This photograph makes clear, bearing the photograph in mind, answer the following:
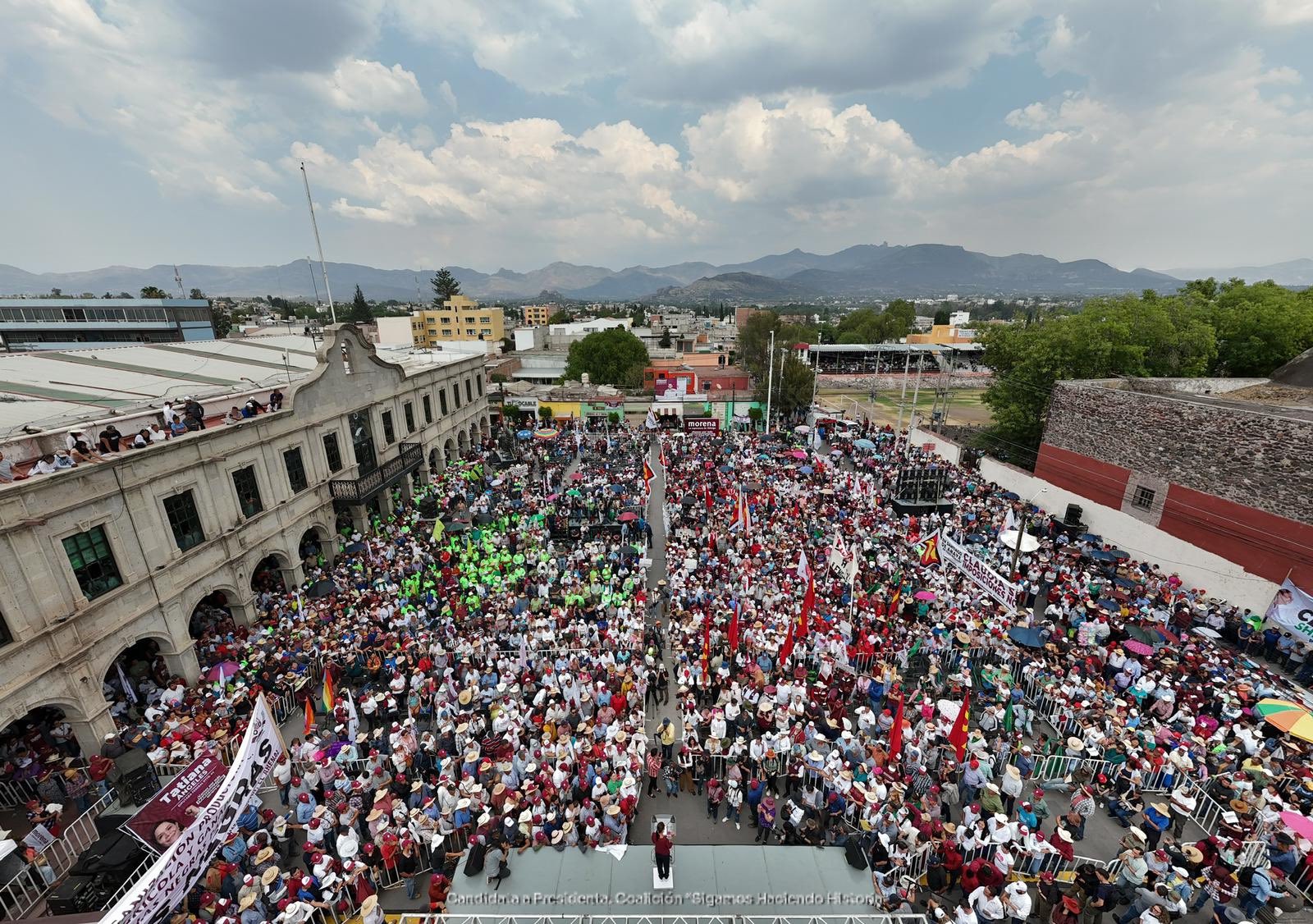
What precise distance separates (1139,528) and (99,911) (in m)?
33.8

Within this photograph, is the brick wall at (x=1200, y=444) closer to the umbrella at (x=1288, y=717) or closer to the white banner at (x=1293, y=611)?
the white banner at (x=1293, y=611)

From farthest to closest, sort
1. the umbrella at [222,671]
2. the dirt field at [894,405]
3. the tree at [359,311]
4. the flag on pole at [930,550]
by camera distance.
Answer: the tree at [359,311] → the dirt field at [894,405] → the flag on pole at [930,550] → the umbrella at [222,671]

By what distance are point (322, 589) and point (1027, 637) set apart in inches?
901

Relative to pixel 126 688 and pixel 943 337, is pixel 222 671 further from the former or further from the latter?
pixel 943 337

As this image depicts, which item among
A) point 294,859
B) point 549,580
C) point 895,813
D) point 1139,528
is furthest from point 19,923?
point 1139,528

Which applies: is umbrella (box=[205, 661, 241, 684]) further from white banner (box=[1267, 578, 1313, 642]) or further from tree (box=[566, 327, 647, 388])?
tree (box=[566, 327, 647, 388])

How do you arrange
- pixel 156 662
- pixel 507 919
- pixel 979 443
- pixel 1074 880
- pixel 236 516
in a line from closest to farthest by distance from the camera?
pixel 507 919 < pixel 1074 880 < pixel 156 662 < pixel 236 516 < pixel 979 443

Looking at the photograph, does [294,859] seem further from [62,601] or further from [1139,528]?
[1139,528]

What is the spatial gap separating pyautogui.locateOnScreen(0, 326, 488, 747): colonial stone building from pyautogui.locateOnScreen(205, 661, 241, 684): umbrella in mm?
1516

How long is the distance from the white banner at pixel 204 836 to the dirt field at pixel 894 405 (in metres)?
49.5

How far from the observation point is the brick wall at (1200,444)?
19766 millimetres

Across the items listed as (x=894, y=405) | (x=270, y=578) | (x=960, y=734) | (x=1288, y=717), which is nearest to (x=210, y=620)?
(x=270, y=578)

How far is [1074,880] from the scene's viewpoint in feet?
31.9

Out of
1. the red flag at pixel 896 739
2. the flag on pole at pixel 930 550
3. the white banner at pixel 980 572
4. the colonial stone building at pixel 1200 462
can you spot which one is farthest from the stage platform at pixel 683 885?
the colonial stone building at pixel 1200 462
